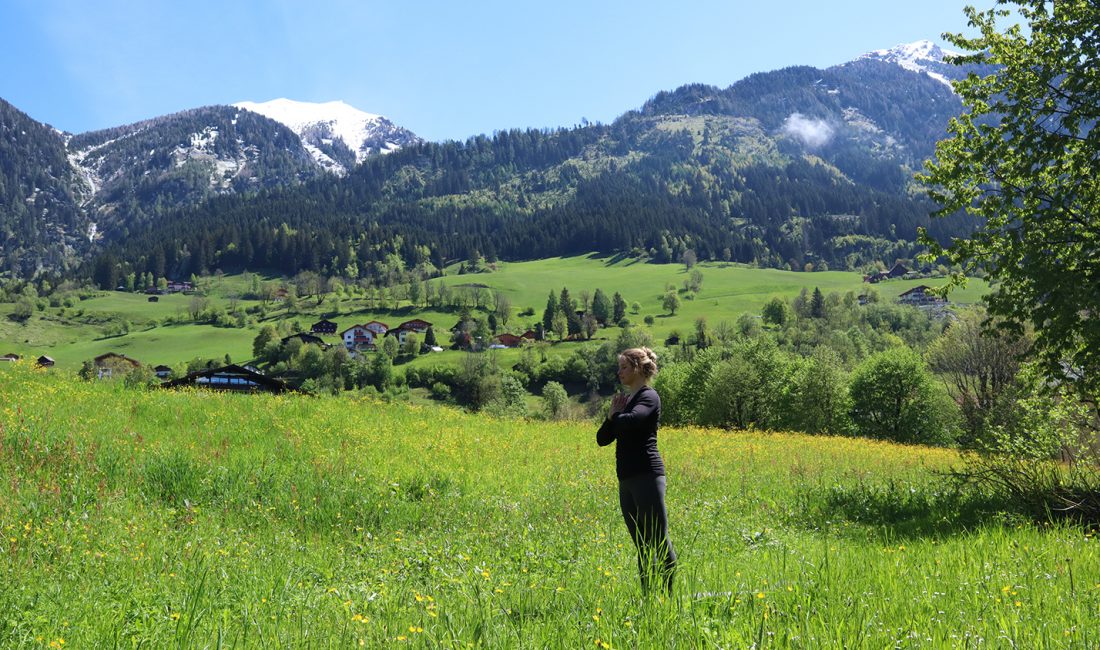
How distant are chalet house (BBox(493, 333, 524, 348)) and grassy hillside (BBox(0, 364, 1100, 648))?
505 ft

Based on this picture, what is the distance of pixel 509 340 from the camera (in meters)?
171

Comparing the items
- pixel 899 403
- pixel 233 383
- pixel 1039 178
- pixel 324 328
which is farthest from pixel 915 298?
pixel 1039 178

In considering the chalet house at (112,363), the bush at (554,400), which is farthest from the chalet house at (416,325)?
the bush at (554,400)

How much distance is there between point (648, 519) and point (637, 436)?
30.0 inches

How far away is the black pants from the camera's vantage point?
18.5 feet

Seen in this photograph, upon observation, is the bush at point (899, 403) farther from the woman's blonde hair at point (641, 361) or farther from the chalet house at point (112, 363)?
the chalet house at point (112, 363)

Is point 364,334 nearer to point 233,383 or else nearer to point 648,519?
point 233,383

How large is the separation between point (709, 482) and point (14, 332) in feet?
727

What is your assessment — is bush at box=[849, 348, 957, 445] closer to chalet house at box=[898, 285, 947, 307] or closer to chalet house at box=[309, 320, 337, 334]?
chalet house at box=[898, 285, 947, 307]

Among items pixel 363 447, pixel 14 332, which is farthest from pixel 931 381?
pixel 14 332

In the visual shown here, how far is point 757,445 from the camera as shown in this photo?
68.3 ft

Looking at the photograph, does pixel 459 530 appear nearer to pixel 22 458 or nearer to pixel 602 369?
pixel 22 458

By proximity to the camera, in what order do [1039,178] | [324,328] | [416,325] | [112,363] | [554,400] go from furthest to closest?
[324,328]
[416,325]
[112,363]
[554,400]
[1039,178]

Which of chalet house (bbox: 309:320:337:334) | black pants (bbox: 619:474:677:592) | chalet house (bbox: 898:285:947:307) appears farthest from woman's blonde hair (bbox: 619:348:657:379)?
chalet house (bbox: 898:285:947:307)
